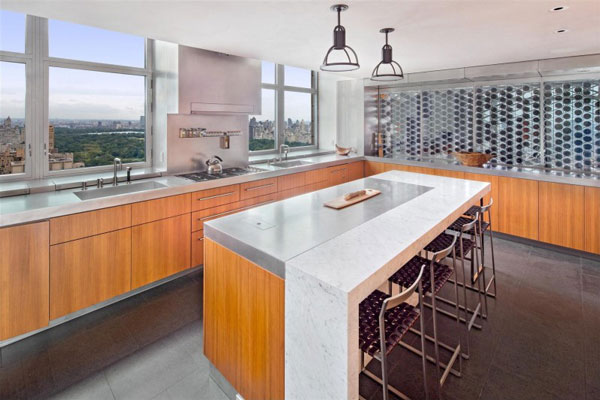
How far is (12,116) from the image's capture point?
2.79 meters

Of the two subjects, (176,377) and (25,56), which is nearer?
(176,377)

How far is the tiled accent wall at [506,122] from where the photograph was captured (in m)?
3.87

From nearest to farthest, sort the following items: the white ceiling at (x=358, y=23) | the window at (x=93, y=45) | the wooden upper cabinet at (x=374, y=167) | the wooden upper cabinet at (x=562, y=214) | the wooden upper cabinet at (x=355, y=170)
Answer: the white ceiling at (x=358, y=23)
the window at (x=93, y=45)
the wooden upper cabinet at (x=562, y=214)
the wooden upper cabinet at (x=355, y=170)
the wooden upper cabinet at (x=374, y=167)

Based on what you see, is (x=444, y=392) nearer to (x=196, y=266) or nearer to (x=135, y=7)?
(x=196, y=266)

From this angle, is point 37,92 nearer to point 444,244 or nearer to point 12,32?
point 12,32

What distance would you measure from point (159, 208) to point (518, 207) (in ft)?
13.6

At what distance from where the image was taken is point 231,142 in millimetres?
4301

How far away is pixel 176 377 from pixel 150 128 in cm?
280

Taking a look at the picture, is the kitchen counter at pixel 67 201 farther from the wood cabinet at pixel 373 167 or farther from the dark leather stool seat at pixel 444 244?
the wood cabinet at pixel 373 167

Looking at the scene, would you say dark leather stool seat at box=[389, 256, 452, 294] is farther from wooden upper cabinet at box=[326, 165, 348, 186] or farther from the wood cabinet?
the wood cabinet

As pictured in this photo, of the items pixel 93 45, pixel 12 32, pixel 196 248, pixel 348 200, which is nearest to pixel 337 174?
pixel 196 248

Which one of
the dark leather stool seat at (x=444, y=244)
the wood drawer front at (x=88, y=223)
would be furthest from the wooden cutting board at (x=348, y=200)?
the wood drawer front at (x=88, y=223)

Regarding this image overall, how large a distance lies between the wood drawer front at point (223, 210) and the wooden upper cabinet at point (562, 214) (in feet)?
10.6

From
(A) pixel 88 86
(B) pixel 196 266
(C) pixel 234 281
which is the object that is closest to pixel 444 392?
(C) pixel 234 281
